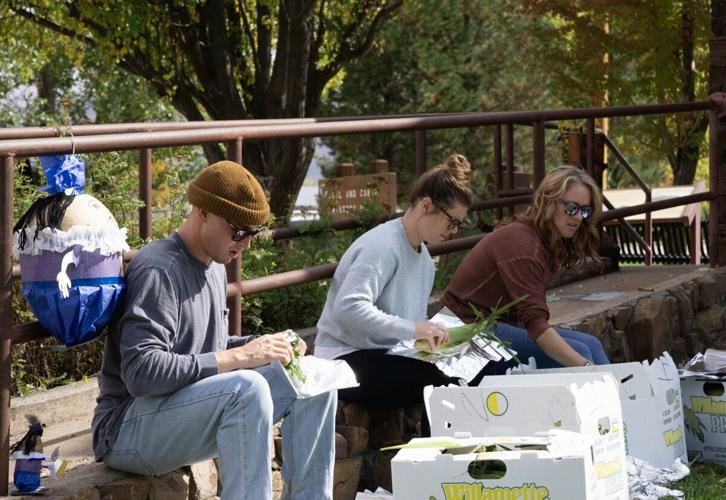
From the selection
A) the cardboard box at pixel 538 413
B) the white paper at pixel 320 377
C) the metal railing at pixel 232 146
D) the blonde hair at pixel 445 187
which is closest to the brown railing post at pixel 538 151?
the metal railing at pixel 232 146

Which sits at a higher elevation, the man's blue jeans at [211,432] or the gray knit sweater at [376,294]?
the gray knit sweater at [376,294]

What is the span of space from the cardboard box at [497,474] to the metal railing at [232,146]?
1.17m

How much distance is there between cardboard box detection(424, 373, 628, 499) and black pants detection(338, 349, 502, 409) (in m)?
0.34

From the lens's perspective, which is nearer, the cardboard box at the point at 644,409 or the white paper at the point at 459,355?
the white paper at the point at 459,355

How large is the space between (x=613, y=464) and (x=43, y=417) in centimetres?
219

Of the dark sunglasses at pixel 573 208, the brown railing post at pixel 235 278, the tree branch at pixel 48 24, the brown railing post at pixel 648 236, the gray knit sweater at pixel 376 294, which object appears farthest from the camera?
the tree branch at pixel 48 24

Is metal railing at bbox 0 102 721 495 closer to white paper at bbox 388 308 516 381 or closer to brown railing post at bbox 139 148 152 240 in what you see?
brown railing post at bbox 139 148 152 240

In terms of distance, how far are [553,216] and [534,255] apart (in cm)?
21

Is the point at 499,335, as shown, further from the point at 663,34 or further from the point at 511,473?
the point at 663,34

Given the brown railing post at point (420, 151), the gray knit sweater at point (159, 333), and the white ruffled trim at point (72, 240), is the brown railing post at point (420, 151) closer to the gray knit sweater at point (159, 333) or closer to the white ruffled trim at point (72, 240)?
the gray knit sweater at point (159, 333)

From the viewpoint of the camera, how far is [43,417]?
4.88 m

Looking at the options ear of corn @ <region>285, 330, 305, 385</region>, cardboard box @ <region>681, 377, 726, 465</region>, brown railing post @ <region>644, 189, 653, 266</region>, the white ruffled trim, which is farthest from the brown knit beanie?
brown railing post @ <region>644, 189, 653, 266</region>

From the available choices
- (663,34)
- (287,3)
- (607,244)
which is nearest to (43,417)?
(607,244)

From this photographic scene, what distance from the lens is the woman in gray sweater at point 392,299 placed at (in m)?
4.53
